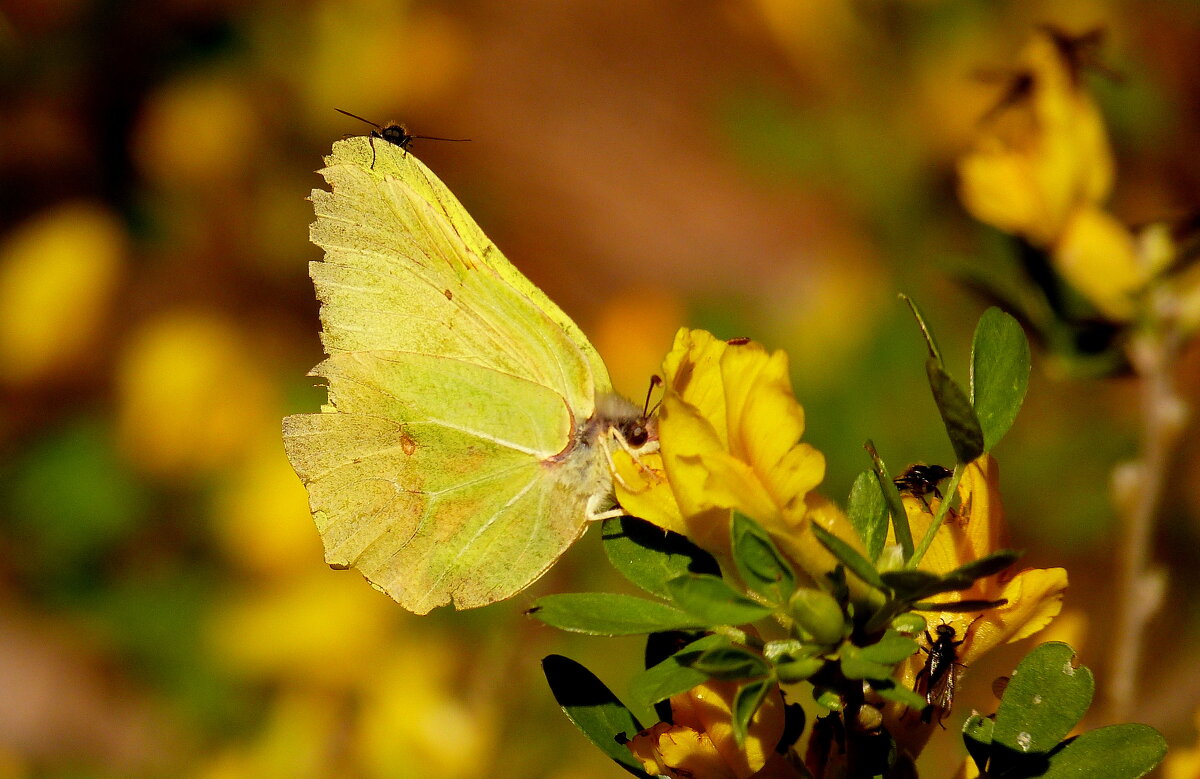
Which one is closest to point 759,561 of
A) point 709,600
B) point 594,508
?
point 709,600

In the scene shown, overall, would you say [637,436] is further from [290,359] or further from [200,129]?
[200,129]

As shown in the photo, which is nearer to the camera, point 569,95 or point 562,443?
point 562,443

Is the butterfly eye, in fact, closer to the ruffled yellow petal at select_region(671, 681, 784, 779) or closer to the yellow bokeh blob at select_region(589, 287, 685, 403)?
the ruffled yellow petal at select_region(671, 681, 784, 779)

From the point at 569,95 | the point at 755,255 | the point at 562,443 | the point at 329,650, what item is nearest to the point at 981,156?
the point at 562,443

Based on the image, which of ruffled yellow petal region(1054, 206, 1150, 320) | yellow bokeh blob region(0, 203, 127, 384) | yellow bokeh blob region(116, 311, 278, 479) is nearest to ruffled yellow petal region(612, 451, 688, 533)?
ruffled yellow petal region(1054, 206, 1150, 320)

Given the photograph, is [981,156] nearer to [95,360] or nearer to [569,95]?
[95,360]

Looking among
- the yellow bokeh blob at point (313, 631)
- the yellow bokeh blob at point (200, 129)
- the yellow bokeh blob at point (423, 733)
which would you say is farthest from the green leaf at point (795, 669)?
the yellow bokeh blob at point (200, 129)

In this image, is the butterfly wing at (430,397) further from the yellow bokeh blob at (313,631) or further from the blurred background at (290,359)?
the yellow bokeh blob at (313,631)

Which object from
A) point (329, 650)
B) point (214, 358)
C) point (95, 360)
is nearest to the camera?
point (329, 650)
